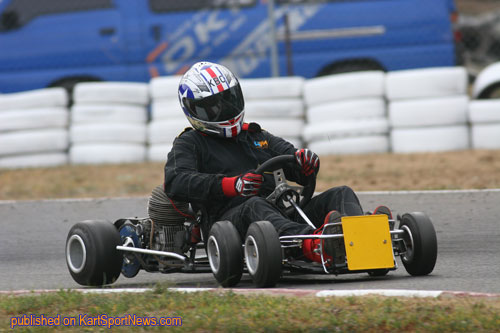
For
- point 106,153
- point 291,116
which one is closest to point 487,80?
point 291,116

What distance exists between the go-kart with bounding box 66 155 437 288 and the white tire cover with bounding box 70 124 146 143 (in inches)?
187

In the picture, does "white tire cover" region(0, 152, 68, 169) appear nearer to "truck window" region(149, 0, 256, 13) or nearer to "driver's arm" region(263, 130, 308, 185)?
"truck window" region(149, 0, 256, 13)

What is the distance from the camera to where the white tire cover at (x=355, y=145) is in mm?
9438

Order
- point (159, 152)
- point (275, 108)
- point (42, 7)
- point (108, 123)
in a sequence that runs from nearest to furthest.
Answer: point (275, 108) → point (159, 152) → point (108, 123) → point (42, 7)

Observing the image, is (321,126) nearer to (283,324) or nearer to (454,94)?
(454,94)

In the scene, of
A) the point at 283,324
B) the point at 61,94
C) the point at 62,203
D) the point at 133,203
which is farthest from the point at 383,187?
the point at 283,324

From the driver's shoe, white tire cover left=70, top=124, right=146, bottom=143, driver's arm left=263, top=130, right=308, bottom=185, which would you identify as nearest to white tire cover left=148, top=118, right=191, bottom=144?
white tire cover left=70, top=124, right=146, bottom=143

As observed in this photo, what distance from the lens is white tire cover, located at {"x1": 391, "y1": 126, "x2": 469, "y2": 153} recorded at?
9.30 metres

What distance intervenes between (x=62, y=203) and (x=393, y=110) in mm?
3523

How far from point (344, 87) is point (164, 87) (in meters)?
1.95

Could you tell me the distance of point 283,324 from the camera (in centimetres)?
346

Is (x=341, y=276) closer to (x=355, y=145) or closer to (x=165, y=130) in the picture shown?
(x=355, y=145)

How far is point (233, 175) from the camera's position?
4926 mm

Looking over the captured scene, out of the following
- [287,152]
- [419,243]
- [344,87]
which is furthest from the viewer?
[344,87]
